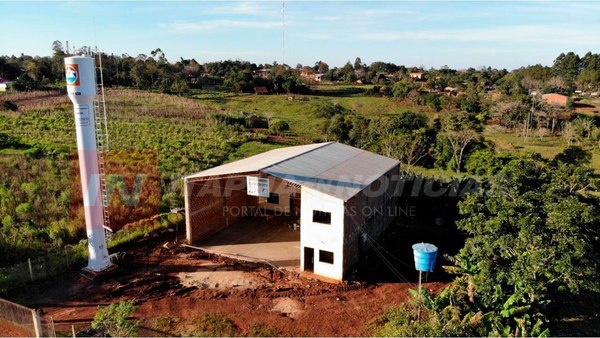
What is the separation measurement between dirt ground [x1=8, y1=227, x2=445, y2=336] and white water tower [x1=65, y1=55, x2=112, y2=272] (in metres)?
1.00

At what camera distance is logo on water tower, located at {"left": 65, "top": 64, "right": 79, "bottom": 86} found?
1431 centimetres

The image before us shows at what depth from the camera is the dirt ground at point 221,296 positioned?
43.5ft

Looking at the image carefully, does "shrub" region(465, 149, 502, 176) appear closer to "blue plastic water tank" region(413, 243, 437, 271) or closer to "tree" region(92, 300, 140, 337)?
"blue plastic water tank" region(413, 243, 437, 271)

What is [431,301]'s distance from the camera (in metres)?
13.0

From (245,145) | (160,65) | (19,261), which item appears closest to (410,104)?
(245,145)

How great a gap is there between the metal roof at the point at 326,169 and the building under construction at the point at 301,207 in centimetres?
4

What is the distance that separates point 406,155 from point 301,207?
58.2ft

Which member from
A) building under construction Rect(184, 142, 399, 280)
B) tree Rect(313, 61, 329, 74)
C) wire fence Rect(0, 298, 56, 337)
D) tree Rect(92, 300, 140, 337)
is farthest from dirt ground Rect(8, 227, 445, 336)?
tree Rect(313, 61, 329, 74)

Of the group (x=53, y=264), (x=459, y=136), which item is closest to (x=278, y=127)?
(x=459, y=136)

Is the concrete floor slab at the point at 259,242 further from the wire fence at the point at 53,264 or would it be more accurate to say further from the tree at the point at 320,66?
the tree at the point at 320,66

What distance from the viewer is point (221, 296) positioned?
1478cm

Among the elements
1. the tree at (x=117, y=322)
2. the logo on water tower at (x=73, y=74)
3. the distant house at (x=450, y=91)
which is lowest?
the tree at (x=117, y=322)

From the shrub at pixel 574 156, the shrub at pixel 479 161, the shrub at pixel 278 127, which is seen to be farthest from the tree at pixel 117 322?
the shrub at pixel 278 127

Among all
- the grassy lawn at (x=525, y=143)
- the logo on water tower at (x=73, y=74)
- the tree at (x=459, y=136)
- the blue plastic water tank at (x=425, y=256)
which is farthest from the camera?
the grassy lawn at (x=525, y=143)
